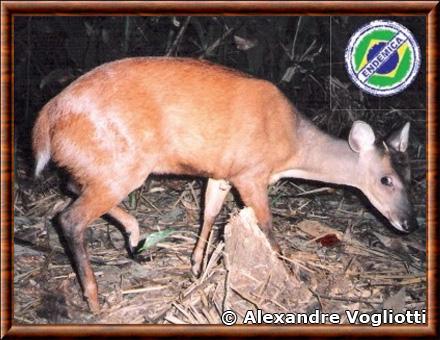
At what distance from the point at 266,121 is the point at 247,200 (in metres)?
0.76

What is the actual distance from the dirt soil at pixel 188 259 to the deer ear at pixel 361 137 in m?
1.02

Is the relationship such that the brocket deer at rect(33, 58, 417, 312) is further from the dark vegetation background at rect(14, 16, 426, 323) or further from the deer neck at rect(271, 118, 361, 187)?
the dark vegetation background at rect(14, 16, 426, 323)

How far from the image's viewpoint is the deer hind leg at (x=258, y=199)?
240 inches

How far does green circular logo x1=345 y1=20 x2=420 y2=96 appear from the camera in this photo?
539cm

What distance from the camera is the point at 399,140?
21.1ft

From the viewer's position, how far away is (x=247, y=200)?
20.1 ft

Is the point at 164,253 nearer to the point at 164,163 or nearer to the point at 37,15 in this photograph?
the point at 164,163

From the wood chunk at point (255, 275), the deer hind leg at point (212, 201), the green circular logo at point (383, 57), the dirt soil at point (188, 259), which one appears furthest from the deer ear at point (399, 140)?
the wood chunk at point (255, 275)

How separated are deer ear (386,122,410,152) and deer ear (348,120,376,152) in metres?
0.21

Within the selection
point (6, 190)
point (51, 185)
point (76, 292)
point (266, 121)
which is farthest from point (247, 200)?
point (51, 185)

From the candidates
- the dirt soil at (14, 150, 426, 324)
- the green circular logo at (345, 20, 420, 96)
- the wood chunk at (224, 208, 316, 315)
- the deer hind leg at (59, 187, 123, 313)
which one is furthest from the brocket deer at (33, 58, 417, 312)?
the green circular logo at (345, 20, 420, 96)

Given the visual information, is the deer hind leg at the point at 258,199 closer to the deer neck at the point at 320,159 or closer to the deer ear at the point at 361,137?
the deer neck at the point at 320,159

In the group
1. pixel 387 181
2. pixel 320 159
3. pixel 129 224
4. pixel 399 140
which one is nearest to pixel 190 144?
pixel 129 224

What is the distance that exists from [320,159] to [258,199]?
0.88 meters
